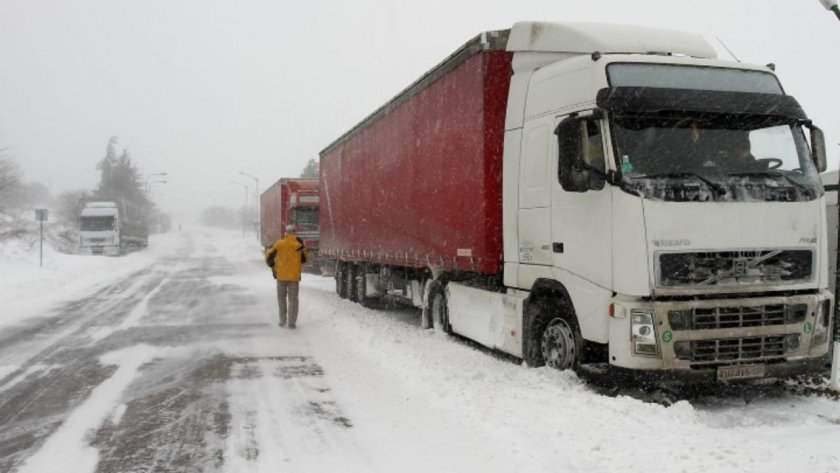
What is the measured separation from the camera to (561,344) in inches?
274

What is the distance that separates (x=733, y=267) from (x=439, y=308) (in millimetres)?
5217

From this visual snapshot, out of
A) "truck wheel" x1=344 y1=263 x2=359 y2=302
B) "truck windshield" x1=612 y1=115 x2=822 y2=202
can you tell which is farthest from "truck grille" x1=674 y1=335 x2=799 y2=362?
"truck wheel" x1=344 y1=263 x2=359 y2=302

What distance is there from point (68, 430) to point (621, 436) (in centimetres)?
435

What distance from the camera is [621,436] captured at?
16.3 ft

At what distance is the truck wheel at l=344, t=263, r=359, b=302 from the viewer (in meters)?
16.1

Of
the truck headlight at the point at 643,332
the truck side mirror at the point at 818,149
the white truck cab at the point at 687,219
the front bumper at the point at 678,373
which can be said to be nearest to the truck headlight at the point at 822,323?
the white truck cab at the point at 687,219

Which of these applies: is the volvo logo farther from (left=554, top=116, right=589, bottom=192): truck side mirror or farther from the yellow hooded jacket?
the yellow hooded jacket

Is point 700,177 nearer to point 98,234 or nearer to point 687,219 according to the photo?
point 687,219

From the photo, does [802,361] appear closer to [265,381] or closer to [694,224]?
[694,224]

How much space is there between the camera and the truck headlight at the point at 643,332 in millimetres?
5820

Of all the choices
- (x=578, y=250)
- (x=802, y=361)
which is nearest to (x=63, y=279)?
(x=578, y=250)

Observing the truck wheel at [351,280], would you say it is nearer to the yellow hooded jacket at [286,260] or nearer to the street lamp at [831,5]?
the yellow hooded jacket at [286,260]

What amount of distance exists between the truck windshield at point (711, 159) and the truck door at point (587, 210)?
0.77 feet

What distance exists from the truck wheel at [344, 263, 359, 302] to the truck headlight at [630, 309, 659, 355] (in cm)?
1049
